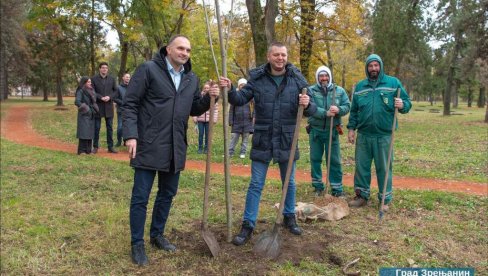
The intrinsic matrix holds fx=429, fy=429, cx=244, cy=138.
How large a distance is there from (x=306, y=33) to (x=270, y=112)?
1633 cm

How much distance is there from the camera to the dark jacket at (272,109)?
15.4 feet

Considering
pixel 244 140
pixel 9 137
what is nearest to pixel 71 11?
pixel 9 137

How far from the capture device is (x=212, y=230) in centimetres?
520

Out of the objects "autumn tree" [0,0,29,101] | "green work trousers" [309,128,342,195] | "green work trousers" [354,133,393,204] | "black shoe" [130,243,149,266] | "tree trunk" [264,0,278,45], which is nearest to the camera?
"black shoe" [130,243,149,266]

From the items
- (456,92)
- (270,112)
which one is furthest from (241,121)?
(456,92)

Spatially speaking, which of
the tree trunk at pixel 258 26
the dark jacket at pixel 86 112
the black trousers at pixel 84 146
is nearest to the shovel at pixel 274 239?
the dark jacket at pixel 86 112

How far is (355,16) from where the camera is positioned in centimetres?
2086

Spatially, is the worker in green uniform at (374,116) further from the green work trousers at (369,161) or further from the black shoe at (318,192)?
the black shoe at (318,192)

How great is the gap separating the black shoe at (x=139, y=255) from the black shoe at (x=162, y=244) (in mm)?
286

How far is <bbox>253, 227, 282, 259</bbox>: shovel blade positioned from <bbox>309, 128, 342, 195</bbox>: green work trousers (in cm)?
249

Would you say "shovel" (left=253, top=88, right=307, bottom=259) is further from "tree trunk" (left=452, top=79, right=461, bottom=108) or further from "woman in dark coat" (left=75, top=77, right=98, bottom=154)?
"tree trunk" (left=452, top=79, right=461, bottom=108)

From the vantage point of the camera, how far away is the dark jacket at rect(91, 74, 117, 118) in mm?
10867

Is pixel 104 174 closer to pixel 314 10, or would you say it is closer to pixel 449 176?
pixel 449 176

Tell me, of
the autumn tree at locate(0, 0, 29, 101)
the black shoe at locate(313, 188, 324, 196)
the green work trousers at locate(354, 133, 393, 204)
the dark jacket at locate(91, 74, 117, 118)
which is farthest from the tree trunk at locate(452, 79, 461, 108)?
the green work trousers at locate(354, 133, 393, 204)
